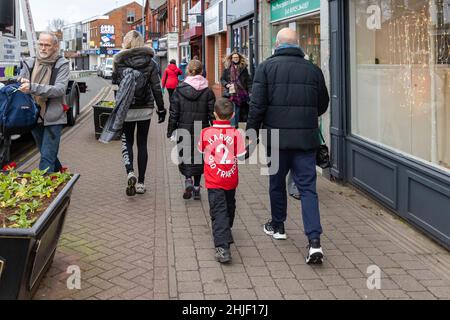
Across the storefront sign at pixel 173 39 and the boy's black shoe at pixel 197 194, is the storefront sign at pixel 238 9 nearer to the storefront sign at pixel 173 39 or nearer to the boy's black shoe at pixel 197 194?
the boy's black shoe at pixel 197 194

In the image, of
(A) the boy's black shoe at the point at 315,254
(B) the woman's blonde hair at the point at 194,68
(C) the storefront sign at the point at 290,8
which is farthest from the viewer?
(C) the storefront sign at the point at 290,8

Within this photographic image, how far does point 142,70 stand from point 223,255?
3041mm

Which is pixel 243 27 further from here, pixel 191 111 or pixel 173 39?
pixel 173 39

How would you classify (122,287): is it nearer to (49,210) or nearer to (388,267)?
(49,210)

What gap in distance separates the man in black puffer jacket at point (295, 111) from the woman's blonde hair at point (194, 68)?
1842 mm

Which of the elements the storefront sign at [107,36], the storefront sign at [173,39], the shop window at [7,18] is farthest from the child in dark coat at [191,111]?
the storefront sign at [107,36]

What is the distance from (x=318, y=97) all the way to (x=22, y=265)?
8.83ft

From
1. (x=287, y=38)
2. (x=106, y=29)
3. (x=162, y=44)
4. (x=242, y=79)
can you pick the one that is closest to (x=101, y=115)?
(x=242, y=79)

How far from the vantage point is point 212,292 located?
13.1 feet

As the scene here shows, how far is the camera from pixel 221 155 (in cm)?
473

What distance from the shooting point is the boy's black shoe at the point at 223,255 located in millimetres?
4574

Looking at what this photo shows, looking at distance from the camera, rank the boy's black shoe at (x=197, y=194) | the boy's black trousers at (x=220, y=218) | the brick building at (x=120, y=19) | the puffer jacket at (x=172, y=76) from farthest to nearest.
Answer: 1. the brick building at (x=120, y=19)
2. the puffer jacket at (x=172, y=76)
3. the boy's black shoe at (x=197, y=194)
4. the boy's black trousers at (x=220, y=218)
